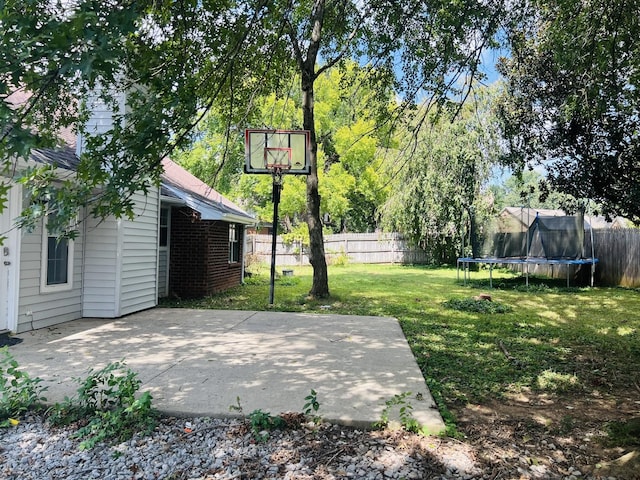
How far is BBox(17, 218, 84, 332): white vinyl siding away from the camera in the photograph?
5.77 meters

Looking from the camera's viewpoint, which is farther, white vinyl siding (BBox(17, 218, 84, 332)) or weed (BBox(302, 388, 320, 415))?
white vinyl siding (BBox(17, 218, 84, 332))

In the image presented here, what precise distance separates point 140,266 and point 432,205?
14.0 meters

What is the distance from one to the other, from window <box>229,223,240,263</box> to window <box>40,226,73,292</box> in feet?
19.9

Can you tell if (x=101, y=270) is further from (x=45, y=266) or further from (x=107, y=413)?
(x=107, y=413)

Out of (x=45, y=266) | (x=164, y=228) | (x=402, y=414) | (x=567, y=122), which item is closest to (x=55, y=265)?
(x=45, y=266)

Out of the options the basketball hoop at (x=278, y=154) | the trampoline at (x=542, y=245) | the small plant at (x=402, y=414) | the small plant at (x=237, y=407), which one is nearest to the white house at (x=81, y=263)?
the basketball hoop at (x=278, y=154)

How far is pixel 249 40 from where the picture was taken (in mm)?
4781

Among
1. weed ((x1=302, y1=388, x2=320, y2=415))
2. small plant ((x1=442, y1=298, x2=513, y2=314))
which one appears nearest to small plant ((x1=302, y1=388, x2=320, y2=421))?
weed ((x1=302, y1=388, x2=320, y2=415))

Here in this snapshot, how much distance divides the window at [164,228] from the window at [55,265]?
3.33m

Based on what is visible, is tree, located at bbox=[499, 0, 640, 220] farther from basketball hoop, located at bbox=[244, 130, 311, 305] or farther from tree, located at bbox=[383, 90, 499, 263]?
tree, located at bbox=[383, 90, 499, 263]

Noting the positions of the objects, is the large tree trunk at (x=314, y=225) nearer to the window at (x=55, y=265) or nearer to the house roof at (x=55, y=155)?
the house roof at (x=55, y=155)

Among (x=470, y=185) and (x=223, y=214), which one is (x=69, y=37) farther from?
(x=470, y=185)

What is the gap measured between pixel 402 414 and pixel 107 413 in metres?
2.16

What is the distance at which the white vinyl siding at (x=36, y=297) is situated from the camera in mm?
5766
